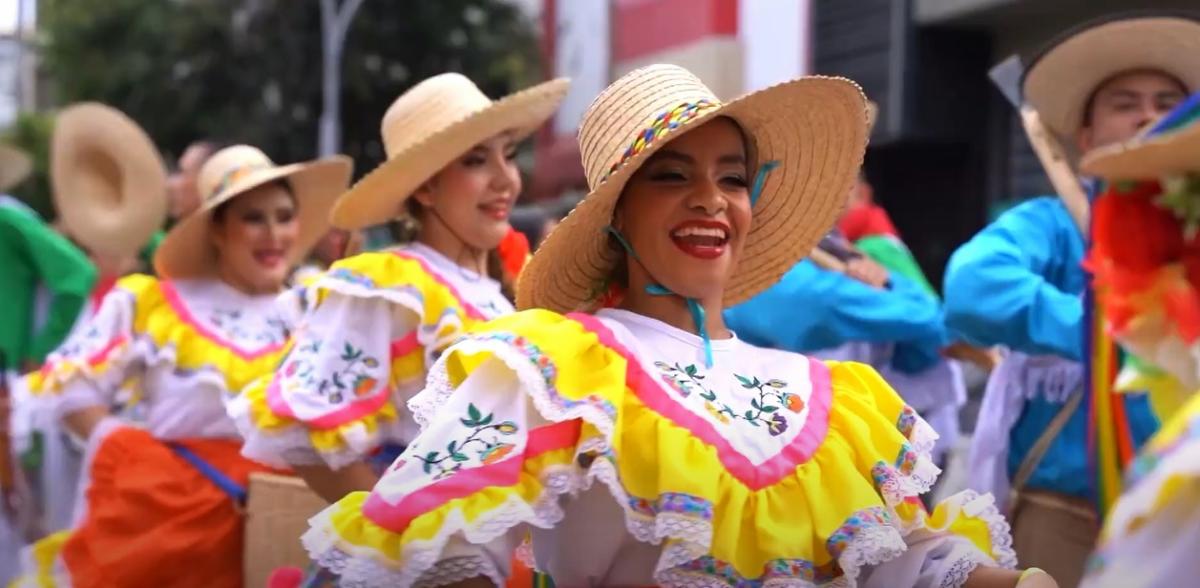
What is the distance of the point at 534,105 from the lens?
393cm

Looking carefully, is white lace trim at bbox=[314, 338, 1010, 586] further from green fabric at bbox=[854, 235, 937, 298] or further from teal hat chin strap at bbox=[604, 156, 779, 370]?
green fabric at bbox=[854, 235, 937, 298]

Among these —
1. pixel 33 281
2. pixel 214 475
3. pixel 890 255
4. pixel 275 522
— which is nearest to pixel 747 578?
pixel 275 522

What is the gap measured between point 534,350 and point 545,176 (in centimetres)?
2262

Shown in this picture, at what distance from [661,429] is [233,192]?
8.93ft

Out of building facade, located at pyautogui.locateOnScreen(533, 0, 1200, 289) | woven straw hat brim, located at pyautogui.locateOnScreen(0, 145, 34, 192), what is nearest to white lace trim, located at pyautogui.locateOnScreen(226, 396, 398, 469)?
woven straw hat brim, located at pyautogui.locateOnScreen(0, 145, 34, 192)

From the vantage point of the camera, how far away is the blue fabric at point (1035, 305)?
3.40 meters

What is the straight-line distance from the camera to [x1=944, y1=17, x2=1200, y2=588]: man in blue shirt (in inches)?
136

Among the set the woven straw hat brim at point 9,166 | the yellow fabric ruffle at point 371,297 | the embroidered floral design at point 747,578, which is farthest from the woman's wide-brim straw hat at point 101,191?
the embroidered floral design at point 747,578

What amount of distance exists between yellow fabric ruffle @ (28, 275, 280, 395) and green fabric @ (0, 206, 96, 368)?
1.03m

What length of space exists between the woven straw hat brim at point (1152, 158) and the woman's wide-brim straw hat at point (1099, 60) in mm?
1839

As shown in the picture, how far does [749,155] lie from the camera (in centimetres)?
276

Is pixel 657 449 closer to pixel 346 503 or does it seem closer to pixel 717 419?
pixel 717 419

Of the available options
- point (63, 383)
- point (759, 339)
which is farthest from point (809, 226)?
point (63, 383)

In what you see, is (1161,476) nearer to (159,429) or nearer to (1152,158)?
(1152,158)
